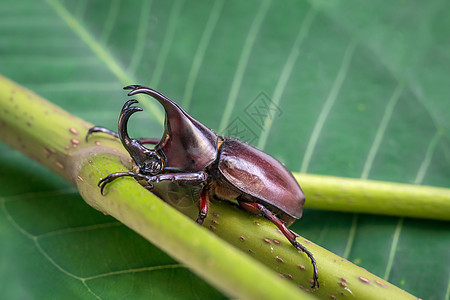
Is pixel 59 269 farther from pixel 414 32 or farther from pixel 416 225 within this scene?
pixel 414 32

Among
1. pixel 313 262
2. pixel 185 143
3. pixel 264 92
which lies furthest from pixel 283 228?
pixel 264 92

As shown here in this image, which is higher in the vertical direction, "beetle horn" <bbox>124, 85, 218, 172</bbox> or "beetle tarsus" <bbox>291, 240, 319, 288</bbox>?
"beetle horn" <bbox>124, 85, 218, 172</bbox>

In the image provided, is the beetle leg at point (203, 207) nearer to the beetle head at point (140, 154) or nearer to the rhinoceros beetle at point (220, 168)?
the rhinoceros beetle at point (220, 168)

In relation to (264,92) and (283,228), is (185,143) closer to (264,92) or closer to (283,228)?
(283,228)

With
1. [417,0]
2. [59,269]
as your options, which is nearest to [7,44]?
[59,269]

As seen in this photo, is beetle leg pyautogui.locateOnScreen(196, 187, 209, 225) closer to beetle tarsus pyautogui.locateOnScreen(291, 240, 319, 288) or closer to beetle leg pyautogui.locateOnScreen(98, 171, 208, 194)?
beetle leg pyautogui.locateOnScreen(98, 171, 208, 194)

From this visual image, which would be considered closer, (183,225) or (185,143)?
(183,225)

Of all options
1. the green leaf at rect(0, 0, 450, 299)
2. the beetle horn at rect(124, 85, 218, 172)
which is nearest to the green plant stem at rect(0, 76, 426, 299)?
the beetle horn at rect(124, 85, 218, 172)
